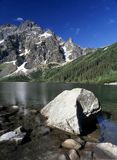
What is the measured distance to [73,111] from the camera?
117 feet

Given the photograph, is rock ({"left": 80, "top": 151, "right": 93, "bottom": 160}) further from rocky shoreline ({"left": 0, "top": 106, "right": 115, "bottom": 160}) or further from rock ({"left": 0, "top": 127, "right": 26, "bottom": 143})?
rock ({"left": 0, "top": 127, "right": 26, "bottom": 143})

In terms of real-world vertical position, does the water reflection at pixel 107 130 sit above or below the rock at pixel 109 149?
below

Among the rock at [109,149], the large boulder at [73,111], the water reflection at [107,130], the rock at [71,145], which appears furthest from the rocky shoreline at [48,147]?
the water reflection at [107,130]

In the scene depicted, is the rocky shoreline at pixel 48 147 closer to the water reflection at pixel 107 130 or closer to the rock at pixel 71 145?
the rock at pixel 71 145

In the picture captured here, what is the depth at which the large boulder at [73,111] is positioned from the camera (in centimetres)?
3481

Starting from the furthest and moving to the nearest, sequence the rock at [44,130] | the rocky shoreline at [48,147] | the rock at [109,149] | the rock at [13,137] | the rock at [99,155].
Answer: the rock at [44,130], the rock at [13,137], the rocky shoreline at [48,147], the rock at [109,149], the rock at [99,155]

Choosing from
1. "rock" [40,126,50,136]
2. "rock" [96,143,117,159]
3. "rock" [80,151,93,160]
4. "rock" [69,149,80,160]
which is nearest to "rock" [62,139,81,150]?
"rock" [69,149,80,160]

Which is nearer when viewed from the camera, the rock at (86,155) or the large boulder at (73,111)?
the rock at (86,155)

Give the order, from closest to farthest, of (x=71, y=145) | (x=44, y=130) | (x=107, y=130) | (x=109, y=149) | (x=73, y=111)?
(x=109, y=149) → (x=71, y=145) → (x=44, y=130) → (x=73, y=111) → (x=107, y=130)

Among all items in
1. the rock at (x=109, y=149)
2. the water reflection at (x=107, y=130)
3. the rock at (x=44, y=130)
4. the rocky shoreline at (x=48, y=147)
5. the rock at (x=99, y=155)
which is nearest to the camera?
the rock at (x=99, y=155)

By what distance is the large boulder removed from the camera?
114 feet

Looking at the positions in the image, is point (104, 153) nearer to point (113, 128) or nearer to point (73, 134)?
point (73, 134)

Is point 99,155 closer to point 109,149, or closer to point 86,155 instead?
point 86,155

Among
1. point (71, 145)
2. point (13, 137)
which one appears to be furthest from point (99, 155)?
point (13, 137)
